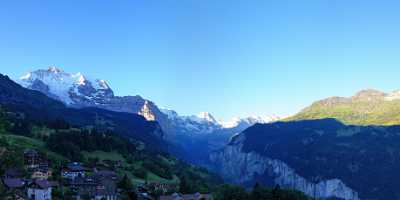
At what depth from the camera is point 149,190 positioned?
158 meters

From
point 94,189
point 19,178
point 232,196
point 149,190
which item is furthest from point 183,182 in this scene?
point 19,178

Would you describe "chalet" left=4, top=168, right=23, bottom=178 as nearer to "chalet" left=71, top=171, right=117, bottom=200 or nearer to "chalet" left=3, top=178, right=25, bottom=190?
"chalet" left=3, top=178, right=25, bottom=190

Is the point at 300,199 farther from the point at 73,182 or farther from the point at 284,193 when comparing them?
the point at 73,182

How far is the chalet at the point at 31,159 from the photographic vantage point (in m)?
162

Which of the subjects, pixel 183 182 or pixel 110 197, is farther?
pixel 183 182

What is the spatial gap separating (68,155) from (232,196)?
8369cm

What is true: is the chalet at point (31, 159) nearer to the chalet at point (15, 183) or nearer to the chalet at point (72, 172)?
the chalet at point (72, 172)

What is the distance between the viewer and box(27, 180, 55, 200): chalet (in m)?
116

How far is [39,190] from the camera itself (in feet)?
384

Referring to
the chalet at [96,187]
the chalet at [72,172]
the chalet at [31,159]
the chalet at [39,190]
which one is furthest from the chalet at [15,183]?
the chalet at [31,159]

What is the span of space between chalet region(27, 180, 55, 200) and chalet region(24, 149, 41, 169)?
41.0 metres

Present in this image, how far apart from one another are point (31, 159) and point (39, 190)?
5293 centimetres

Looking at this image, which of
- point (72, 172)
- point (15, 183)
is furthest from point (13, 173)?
point (72, 172)

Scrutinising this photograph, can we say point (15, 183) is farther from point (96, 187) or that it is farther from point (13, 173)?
point (96, 187)
